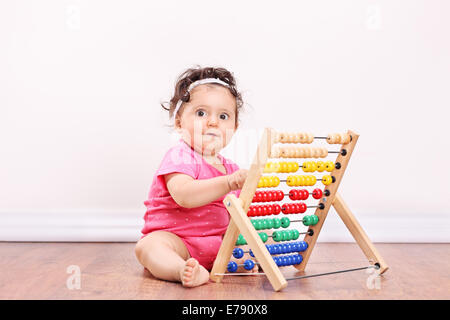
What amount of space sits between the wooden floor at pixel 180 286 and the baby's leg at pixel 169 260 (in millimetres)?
20

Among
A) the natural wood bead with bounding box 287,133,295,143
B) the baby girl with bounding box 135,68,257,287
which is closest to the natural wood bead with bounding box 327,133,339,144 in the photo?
the natural wood bead with bounding box 287,133,295,143

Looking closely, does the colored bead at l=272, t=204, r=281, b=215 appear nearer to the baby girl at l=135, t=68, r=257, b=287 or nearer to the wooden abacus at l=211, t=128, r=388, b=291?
the wooden abacus at l=211, t=128, r=388, b=291

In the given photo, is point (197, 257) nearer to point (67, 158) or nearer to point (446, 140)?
point (67, 158)

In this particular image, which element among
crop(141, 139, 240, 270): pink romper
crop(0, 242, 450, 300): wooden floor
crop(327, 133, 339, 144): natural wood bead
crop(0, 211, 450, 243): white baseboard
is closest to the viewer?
crop(0, 242, 450, 300): wooden floor

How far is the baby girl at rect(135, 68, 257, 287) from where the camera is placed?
1211mm

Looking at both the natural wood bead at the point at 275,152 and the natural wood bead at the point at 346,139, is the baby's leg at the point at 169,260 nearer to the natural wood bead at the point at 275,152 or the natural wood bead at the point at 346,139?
the natural wood bead at the point at 275,152

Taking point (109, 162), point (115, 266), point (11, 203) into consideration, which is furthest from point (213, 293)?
point (11, 203)

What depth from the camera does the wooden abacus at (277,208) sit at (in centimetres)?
106

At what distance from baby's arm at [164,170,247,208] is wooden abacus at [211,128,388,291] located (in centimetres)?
3

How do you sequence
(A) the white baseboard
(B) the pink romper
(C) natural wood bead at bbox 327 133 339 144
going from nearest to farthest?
(C) natural wood bead at bbox 327 133 339 144
(B) the pink romper
(A) the white baseboard

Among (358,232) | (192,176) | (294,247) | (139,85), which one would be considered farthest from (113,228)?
(358,232)

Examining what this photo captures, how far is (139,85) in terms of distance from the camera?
1836mm

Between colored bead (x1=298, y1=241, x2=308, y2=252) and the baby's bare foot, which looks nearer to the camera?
the baby's bare foot

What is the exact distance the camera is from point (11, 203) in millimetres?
1822
